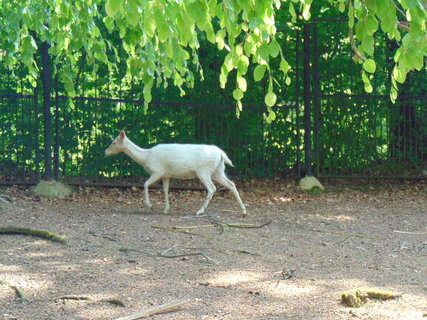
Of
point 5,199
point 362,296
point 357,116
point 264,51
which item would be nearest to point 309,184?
point 357,116

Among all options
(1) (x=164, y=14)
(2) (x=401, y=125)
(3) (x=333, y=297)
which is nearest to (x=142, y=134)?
(2) (x=401, y=125)

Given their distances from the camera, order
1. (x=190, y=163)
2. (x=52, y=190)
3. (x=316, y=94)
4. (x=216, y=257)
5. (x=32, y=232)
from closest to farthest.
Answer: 1. (x=216, y=257)
2. (x=32, y=232)
3. (x=190, y=163)
4. (x=52, y=190)
5. (x=316, y=94)

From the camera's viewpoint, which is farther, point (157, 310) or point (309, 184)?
point (309, 184)

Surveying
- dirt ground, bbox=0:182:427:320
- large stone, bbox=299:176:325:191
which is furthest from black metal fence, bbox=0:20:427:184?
dirt ground, bbox=0:182:427:320

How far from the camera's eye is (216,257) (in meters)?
6.09

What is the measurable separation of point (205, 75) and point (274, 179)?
71.1 inches

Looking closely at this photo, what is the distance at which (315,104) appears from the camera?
33.2 feet

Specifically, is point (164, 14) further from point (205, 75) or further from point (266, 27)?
point (205, 75)

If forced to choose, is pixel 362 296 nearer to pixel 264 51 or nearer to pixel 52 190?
pixel 264 51

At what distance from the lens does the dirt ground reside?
4.72 m

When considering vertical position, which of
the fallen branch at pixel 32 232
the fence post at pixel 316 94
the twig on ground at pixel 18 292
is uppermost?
the fence post at pixel 316 94

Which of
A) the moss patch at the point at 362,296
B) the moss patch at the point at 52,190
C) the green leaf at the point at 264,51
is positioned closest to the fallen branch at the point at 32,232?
the moss patch at the point at 52,190

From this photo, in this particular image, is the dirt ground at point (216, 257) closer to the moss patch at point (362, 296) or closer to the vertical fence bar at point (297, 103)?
the moss patch at point (362, 296)

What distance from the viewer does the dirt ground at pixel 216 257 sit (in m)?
4.72
